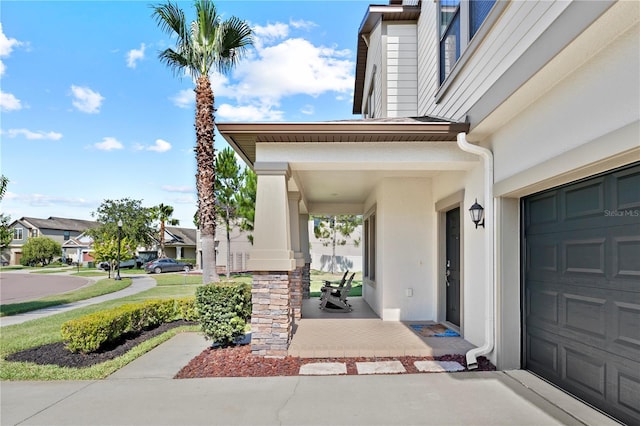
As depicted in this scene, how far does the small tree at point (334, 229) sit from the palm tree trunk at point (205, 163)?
59.3 ft

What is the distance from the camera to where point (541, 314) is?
4.66m

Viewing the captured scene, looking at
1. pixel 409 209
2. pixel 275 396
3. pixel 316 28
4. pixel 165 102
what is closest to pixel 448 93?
pixel 409 209

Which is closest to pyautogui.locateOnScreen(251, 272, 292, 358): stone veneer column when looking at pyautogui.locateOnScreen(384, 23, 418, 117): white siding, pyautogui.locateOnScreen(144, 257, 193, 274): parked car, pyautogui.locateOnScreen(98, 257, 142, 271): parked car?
pyautogui.locateOnScreen(384, 23, 418, 117): white siding

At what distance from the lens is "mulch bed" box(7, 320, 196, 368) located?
5.91 m

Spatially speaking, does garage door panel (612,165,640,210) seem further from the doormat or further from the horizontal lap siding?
the doormat

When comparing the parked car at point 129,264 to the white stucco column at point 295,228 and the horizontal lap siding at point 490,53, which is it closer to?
the white stucco column at point 295,228

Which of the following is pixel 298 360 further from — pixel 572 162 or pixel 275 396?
pixel 572 162

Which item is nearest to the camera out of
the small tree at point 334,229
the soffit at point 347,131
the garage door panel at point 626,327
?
the garage door panel at point 626,327

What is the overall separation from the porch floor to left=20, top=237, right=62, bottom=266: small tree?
45550 mm

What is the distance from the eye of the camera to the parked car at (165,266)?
32.6 m

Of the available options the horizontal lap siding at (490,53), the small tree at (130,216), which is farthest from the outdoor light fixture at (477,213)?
the small tree at (130,216)

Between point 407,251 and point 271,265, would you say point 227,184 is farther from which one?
point 271,265

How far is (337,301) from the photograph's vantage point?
31.8ft

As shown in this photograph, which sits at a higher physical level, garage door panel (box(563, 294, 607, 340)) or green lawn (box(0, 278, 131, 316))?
garage door panel (box(563, 294, 607, 340))
